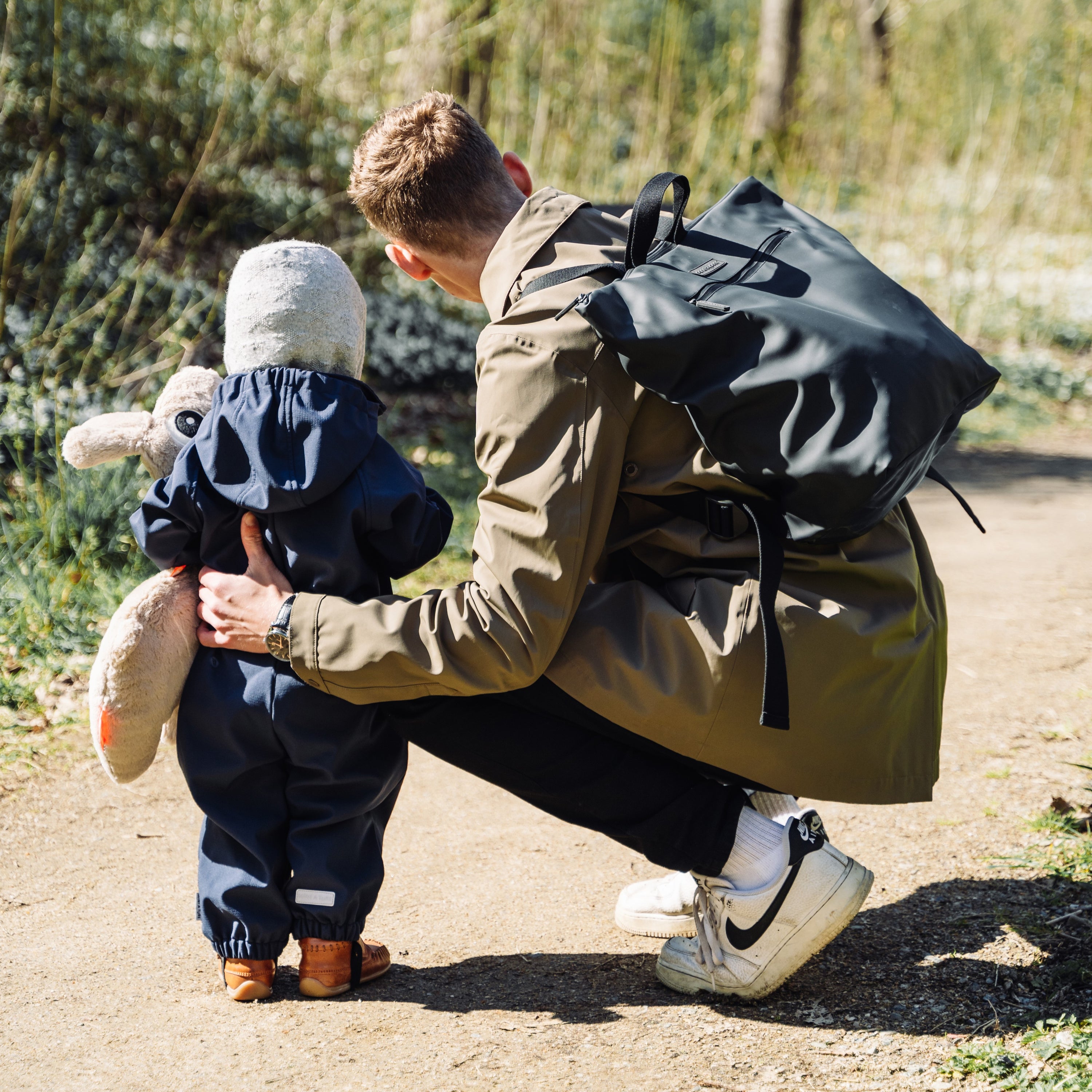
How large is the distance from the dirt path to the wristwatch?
64 cm

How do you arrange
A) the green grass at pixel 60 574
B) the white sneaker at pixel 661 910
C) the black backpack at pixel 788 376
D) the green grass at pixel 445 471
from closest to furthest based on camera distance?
1. the black backpack at pixel 788 376
2. the white sneaker at pixel 661 910
3. the green grass at pixel 60 574
4. the green grass at pixel 445 471

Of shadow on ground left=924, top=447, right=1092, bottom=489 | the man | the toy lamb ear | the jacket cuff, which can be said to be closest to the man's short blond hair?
the man

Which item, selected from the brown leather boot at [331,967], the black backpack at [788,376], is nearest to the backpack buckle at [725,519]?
the black backpack at [788,376]

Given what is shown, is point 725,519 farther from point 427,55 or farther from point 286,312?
point 427,55

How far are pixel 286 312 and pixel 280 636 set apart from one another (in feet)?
1.93

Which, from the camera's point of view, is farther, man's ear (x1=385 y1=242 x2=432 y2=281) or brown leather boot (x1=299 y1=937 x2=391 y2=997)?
man's ear (x1=385 y1=242 x2=432 y2=281)

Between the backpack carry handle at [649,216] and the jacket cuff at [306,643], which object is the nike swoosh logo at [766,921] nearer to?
the jacket cuff at [306,643]

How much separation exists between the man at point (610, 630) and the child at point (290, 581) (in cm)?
8

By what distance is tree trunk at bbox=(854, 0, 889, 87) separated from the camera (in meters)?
14.0

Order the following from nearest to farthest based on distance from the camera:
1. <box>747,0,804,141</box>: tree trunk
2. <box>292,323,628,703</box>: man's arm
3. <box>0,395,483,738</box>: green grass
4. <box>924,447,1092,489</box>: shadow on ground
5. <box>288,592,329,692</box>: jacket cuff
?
<box>292,323,628,703</box>: man's arm → <box>288,592,329,692</box>: jacket cuff → <box>0,395,483,738</box>: green grass → <box>924,447,1092,489</box>: shadow on ground → <box>747,0,804,141</box>: tree trunk

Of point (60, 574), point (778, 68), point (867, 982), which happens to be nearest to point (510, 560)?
point (867, 982)

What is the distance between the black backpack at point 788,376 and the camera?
1694 millimetres

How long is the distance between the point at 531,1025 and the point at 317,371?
3.96 feet

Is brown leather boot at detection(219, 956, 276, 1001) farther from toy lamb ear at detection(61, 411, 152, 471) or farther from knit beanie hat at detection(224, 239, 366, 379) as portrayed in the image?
knit beanie hat at detection(224, 239, 366, 379)
